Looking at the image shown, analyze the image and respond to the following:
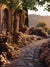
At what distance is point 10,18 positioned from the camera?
35.0 ft

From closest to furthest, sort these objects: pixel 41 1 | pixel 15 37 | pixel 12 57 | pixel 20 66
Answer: pixel 41 1 < pixel 20 66 < pixel 12 57 < pixel 15 37

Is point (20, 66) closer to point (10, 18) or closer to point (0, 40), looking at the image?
point (0, 40)

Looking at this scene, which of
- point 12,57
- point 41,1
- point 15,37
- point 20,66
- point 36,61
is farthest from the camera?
point 15,37

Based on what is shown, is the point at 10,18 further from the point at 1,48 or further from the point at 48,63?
the point at 48,63

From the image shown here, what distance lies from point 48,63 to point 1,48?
248 cm

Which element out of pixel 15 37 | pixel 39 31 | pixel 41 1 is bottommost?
pixel 39 31

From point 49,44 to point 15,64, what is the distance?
219cm

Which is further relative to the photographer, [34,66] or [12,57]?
[12,57]

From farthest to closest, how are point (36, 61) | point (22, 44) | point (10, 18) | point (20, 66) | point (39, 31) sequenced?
point (39, 31) < point (10, 18) < point (22, 44) < point (36, 61) < point (20, 66)

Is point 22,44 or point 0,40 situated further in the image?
point 22,44

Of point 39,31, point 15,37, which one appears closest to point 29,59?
point 15,37

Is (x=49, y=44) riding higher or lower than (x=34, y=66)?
higher

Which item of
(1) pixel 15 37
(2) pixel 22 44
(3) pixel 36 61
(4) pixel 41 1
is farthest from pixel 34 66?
(2) pixel 22 44

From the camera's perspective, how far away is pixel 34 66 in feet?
17.7
